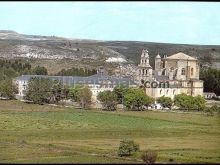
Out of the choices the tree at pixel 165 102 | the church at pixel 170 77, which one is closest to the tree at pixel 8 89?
the church at pixel 170 77

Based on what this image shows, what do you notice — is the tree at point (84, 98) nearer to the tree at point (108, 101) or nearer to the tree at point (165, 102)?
the tree at point (108, 101)

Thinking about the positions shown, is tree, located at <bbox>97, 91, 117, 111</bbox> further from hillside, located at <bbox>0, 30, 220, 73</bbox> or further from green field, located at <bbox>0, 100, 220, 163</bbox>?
hillside, located at <bbox>0, 30, 220, 73</bbox>

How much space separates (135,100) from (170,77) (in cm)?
1523

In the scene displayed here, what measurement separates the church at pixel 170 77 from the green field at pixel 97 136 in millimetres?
19842

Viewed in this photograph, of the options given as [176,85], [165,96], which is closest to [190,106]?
[165,96]

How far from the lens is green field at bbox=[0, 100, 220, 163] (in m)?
27.9

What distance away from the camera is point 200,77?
84.7m

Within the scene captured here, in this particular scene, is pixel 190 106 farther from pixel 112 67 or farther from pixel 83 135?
pixel 112 67

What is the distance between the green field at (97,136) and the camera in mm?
27938

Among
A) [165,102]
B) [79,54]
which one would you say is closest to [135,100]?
[165,102]

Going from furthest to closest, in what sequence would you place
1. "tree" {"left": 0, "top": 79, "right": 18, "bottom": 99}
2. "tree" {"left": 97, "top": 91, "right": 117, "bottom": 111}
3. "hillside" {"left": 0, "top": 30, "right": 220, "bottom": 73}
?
1. "hillside" {"left": 0, "top": 30, "right": 220, "bottom": 73}
2. "tree" {"left": 0, "top": 79, "right": 18, "bottom": 99}
3. "tree" {"left": 97, "top": 91, "right": 117, "bottom": 111}

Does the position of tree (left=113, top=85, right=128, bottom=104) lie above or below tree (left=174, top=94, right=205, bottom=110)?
above

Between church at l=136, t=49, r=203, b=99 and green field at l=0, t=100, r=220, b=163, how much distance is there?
→ 1984 centimetres

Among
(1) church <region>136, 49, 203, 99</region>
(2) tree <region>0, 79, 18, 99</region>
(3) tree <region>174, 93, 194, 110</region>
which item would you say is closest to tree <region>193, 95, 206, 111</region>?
(3) tree <region>174, 93, 194, 110</region>
